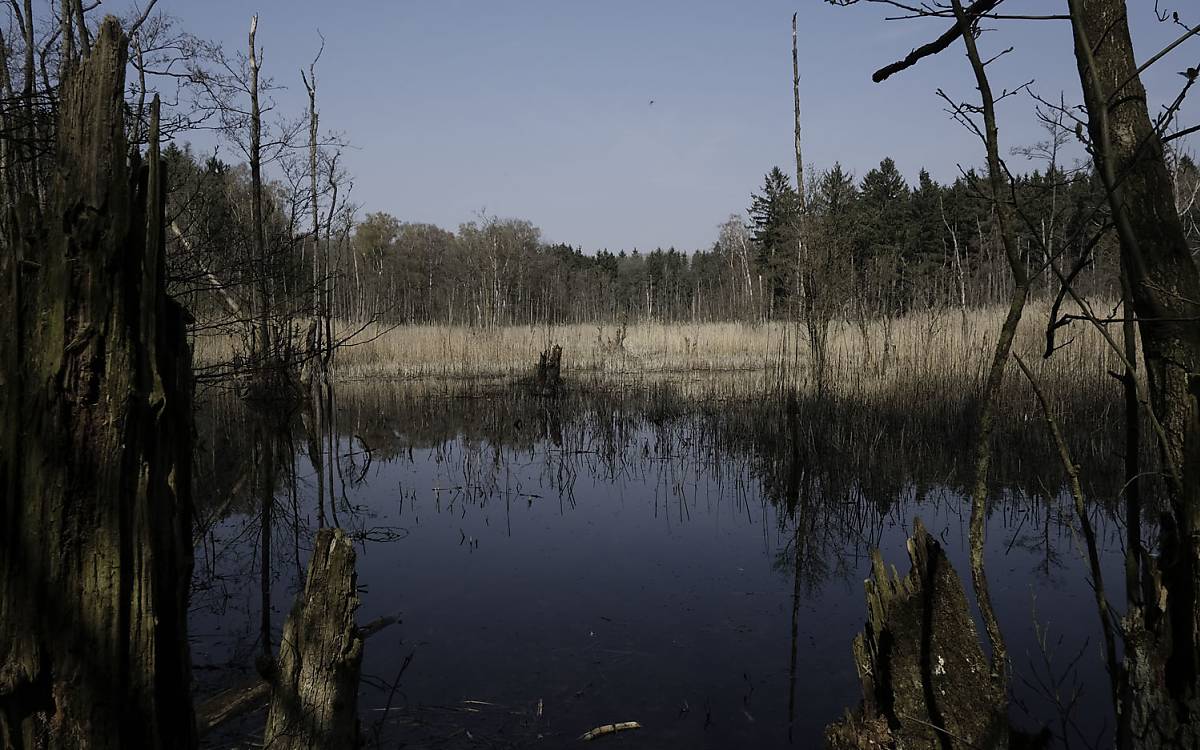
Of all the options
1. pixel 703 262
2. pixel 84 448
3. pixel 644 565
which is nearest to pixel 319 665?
pixel 84 448

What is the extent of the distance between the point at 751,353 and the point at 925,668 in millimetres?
14601

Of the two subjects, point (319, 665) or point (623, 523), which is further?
point (623, 523)

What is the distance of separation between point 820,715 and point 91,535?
229 centimetres

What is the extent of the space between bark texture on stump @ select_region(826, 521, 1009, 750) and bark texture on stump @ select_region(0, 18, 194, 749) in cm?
187

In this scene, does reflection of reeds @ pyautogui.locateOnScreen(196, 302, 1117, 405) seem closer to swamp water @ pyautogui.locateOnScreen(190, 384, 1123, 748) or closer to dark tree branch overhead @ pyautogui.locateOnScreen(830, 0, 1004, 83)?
swamp water @ pyautogui.locateOnScreen(190, 384, 1123, 748)

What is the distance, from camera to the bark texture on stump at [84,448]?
146cm

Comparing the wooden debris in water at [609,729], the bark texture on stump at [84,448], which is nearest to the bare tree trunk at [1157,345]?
the wooden debris in water at [609,729]

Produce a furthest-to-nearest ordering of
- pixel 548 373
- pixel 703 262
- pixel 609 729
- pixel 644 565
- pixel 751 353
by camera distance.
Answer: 1. pixel 703 262
2. pixel 751 353
3. pixel 548 373
4. pixel 644 565
5. pixel 609 729

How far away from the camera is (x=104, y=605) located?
59.6 inches

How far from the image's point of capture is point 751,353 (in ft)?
→ 54.2

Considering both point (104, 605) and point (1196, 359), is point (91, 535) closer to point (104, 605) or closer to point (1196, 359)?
point (104, 605)

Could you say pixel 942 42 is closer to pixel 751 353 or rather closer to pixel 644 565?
pixel 644 565

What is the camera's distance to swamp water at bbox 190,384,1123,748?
107 inches

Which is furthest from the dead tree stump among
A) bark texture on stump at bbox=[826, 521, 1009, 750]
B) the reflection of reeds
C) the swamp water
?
bark texture on stump at bbox=[826, 521, 1009, 750]
